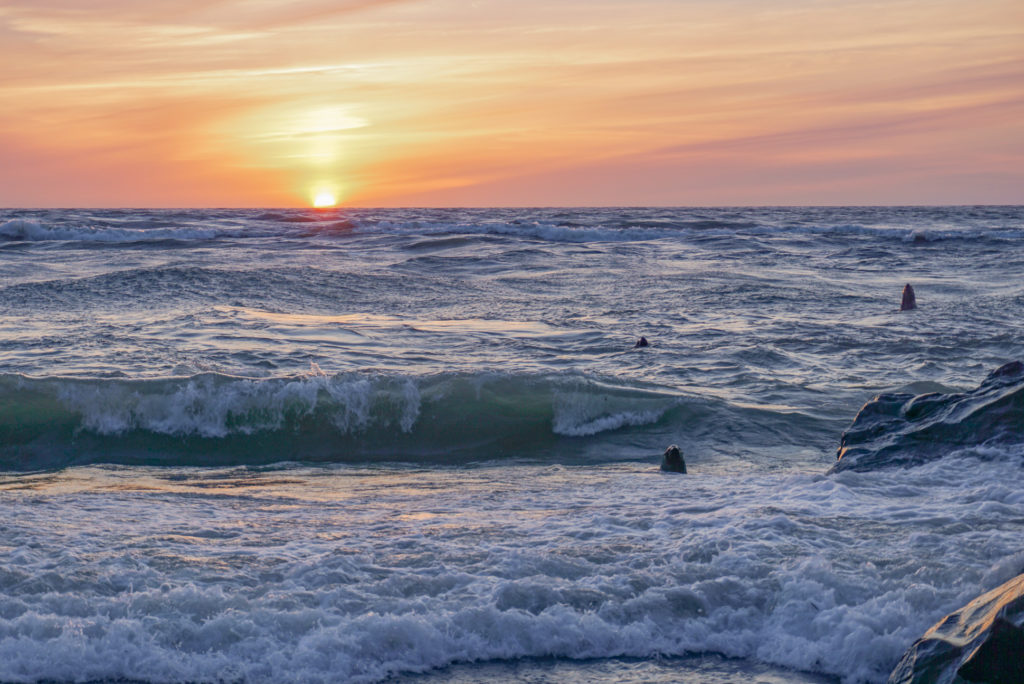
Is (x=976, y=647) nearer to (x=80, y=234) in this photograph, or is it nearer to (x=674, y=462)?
(x=674, y=462)

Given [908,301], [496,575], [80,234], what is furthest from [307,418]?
[80,234]

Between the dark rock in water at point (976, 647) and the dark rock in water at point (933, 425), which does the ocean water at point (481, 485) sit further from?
the dark rock in water at point (976, 647)

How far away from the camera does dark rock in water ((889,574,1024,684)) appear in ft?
9.66

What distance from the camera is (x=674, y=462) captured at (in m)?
6.96

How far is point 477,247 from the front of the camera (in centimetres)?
2970

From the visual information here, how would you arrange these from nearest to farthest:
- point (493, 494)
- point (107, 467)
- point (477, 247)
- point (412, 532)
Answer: point (412, 532)
point (493, 494)
point (107, 467)
point (477, 247)

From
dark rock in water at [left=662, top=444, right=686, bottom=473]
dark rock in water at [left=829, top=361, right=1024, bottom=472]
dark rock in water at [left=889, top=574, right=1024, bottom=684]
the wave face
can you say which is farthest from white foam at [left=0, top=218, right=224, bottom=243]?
dark rock in water at [left=889, top=574, right=1024, bottom=684]

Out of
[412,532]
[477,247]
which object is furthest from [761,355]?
[477,247]

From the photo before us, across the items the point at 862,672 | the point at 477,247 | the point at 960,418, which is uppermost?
the point at 477,247

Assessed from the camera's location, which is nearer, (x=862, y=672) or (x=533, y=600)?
(x=862, y=672)

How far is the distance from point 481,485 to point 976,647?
13.9 ft

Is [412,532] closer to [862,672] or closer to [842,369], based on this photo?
[862,672]

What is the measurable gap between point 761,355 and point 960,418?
16.5 feet

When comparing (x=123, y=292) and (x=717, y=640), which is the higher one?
(x=123, y=292)
